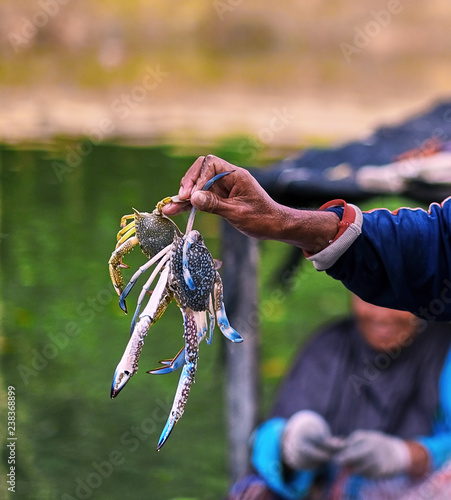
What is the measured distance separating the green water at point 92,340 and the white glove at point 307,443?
80 centimetres

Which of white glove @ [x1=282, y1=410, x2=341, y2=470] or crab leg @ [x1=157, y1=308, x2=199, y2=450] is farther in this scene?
white glove @ [x1=282, y1=410, x2=341, y2=470]

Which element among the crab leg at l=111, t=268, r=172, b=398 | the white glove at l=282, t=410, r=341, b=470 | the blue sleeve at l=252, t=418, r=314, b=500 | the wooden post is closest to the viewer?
the crab leg at l=111, t=268, r=172, b=398

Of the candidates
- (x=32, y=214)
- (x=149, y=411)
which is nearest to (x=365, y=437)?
(x=149, y=411)

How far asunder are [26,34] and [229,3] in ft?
10.2

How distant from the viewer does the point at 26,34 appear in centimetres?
1212

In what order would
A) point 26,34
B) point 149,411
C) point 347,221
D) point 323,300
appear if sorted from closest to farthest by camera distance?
point 347,221 → point 149,411 → point 323,300 → point 26,34

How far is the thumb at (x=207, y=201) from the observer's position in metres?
1.69

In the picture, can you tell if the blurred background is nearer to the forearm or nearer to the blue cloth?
the blue cloth

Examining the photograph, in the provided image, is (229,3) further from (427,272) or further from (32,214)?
(427,272)

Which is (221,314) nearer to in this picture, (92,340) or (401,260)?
(401,260)

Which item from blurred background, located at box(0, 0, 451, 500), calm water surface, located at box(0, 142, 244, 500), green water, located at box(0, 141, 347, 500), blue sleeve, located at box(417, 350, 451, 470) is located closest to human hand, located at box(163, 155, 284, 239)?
blue sleeve, located at box(417, 350, 451, 470)

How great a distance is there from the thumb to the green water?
2.77 m

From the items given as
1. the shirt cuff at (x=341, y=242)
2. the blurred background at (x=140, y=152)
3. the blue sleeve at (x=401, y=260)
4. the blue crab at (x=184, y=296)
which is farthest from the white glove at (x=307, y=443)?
the blue crab at (x=184, y=296)

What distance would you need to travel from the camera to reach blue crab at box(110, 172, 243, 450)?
1.68m
